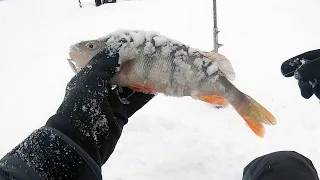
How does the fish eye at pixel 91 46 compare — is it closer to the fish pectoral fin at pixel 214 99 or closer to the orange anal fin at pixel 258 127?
the fish pectoral fin at pixel 214 99

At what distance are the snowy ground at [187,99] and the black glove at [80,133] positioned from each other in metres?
1.16

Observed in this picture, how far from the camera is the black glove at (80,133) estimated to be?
1.33 metres

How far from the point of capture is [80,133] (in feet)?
5.02

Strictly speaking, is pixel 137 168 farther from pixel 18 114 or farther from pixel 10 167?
pixel 18 114

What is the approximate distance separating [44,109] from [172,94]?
2.85 meters

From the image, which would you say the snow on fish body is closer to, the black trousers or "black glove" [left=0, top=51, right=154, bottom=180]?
"black glove" [left=0, top=51, right=154, bottom=180]

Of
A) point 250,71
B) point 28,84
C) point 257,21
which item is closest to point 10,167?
point 250,71

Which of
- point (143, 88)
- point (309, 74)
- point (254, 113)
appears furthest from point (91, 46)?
point (309, 74)

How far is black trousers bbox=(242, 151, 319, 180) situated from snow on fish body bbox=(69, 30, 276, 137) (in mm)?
251

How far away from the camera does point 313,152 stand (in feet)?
9.48

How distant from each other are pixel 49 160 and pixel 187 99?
2.84 m

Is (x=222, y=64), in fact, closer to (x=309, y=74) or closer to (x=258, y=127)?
(x=258, y=127)

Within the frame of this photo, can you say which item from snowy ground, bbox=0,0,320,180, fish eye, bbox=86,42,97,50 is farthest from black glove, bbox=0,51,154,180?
snowy ground, bbox=0,0,320,180

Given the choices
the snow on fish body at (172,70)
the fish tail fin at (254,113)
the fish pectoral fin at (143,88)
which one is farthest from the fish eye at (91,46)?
the fish tail fin at (254,113)
